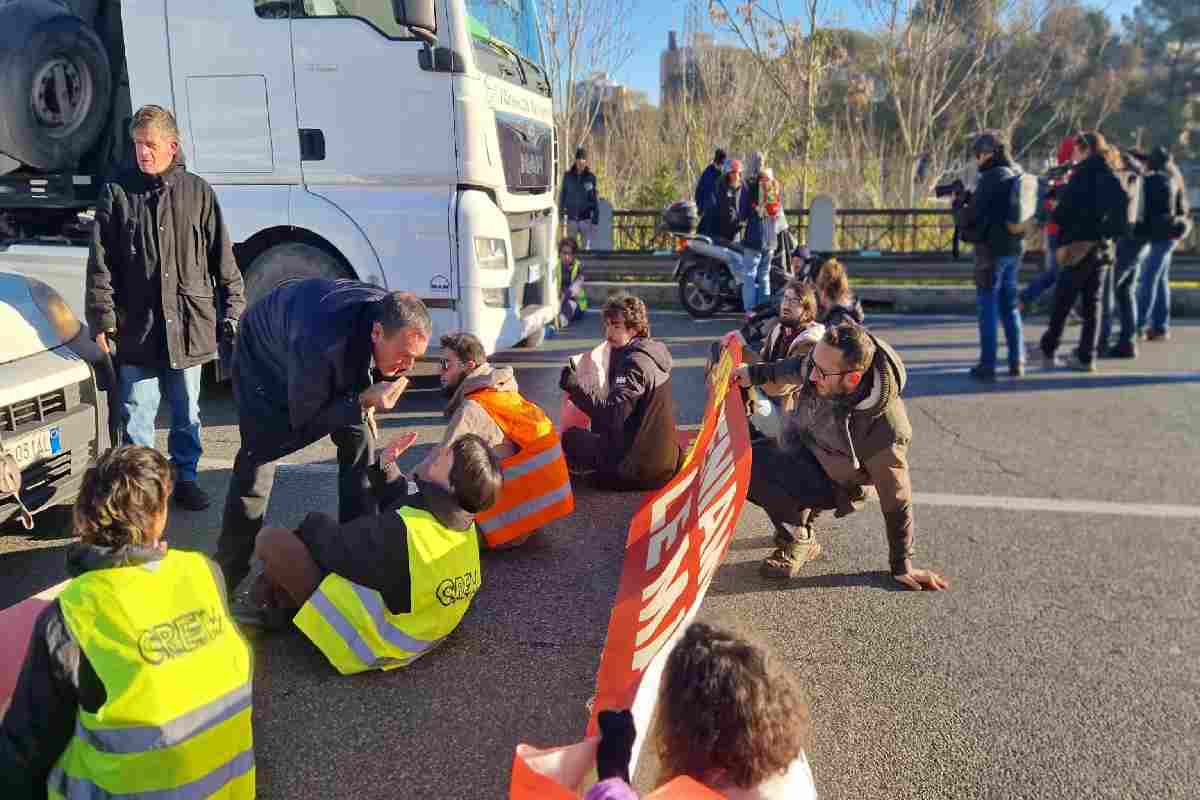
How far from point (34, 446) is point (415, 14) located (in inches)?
130

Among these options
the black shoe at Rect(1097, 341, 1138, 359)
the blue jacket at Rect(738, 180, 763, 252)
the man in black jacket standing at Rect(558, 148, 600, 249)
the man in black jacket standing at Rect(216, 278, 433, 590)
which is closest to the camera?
the man in black jacket standing at Rect(216, 278, 433, 590)

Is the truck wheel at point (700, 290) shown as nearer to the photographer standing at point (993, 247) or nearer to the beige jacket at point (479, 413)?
the photographer standing at point (993, 247)

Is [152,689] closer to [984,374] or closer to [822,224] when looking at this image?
[984,374]

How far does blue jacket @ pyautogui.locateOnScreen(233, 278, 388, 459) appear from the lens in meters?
3.36

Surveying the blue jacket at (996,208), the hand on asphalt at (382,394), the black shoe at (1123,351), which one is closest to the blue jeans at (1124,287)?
the black shoe at (1123,351)

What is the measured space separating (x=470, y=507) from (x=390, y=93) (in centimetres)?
378

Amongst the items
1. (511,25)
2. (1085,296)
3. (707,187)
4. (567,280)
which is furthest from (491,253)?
(707,187)

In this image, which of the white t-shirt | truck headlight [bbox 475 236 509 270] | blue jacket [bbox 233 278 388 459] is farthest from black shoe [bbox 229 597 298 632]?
truck headlight [bbox 475 236 509 270]

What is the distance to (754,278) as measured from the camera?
33.6 ft

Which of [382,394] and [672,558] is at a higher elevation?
[382,394]

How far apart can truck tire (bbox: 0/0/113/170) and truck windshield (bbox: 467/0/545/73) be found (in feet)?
8.32

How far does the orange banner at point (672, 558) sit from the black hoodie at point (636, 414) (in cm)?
97

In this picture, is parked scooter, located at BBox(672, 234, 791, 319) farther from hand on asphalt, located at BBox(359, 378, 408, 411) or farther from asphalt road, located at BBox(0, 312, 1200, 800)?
hand on asphalt, located at BBox(359, 378, 408, 411)

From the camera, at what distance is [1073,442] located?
620cm
